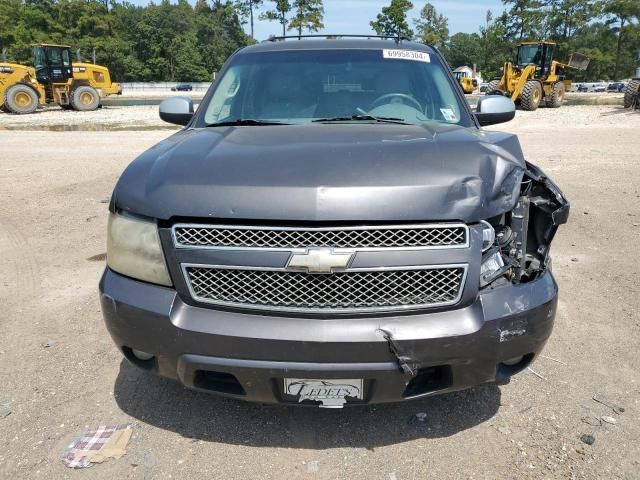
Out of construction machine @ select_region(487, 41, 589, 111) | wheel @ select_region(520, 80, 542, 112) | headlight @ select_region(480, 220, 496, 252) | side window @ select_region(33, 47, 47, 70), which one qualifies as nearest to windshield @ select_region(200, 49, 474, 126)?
headlight @ select_region(480, 220, 496, 252)

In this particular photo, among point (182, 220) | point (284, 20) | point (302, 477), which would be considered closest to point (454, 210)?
point (182, 220)

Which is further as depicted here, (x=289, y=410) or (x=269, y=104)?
(x=269, y=104)

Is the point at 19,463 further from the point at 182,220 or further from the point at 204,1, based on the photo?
the point at 204,1

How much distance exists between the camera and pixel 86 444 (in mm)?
2473

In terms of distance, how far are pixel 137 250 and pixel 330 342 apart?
90cm

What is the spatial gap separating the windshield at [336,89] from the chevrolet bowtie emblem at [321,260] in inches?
56.5

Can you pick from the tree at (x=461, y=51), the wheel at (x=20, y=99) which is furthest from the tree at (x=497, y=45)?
the wheel at (x=20, y=99)

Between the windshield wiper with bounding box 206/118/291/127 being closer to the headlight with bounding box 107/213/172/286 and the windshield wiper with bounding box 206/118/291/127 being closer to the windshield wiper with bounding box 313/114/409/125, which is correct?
the windshield wiper with bounding box 313/114/409/125

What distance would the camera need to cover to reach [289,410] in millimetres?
2725

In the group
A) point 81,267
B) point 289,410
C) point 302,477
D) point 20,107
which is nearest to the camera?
point 302,477

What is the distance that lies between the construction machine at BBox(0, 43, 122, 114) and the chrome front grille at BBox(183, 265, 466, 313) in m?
24.7

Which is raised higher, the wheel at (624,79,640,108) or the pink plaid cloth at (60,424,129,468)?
the wheel at (624,79,640,108)

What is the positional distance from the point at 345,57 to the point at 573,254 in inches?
117

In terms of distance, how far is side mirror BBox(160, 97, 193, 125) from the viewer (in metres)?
3.90
